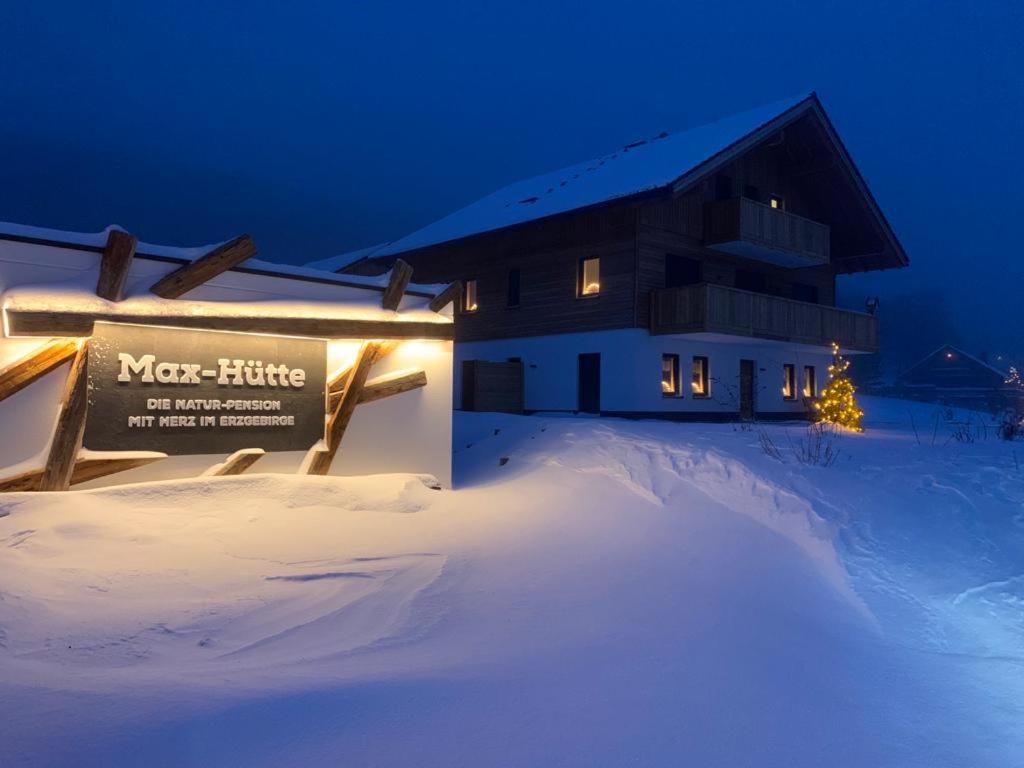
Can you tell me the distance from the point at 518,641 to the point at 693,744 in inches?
61.6

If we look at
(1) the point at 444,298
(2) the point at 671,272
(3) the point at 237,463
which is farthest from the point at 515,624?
(2) the point at 671,272

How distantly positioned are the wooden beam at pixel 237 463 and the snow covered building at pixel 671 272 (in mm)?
13849

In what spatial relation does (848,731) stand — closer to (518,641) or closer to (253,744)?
(518,641)

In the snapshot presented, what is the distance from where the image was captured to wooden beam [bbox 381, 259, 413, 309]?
392 inches

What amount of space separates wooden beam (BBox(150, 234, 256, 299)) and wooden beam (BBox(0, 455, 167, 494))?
5.87ft

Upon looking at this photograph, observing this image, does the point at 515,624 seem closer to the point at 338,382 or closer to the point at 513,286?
the point at 338,382

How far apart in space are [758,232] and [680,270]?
276 centimetres

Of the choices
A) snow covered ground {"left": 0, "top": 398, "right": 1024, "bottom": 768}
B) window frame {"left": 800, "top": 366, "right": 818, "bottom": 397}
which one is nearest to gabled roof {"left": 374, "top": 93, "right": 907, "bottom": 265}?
window frame {"left": 800, "top": 366, "right": 818, "bottom": 397}

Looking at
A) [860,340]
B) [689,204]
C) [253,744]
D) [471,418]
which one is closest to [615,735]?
[253,744]

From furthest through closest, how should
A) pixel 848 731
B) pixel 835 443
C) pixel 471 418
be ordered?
pixel 471 418 → pixel 835 443 → pixel 848 731

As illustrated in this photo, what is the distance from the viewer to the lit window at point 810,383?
93.1ft

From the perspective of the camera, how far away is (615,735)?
388cm

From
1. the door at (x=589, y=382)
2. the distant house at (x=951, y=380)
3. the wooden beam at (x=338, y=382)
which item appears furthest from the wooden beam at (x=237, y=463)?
the distant house at (x=951, y=380)

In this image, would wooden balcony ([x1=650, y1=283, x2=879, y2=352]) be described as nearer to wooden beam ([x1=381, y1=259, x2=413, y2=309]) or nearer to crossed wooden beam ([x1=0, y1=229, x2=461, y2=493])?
wooden beam ([x1=381, y1=259, x2=413, y2=309])
